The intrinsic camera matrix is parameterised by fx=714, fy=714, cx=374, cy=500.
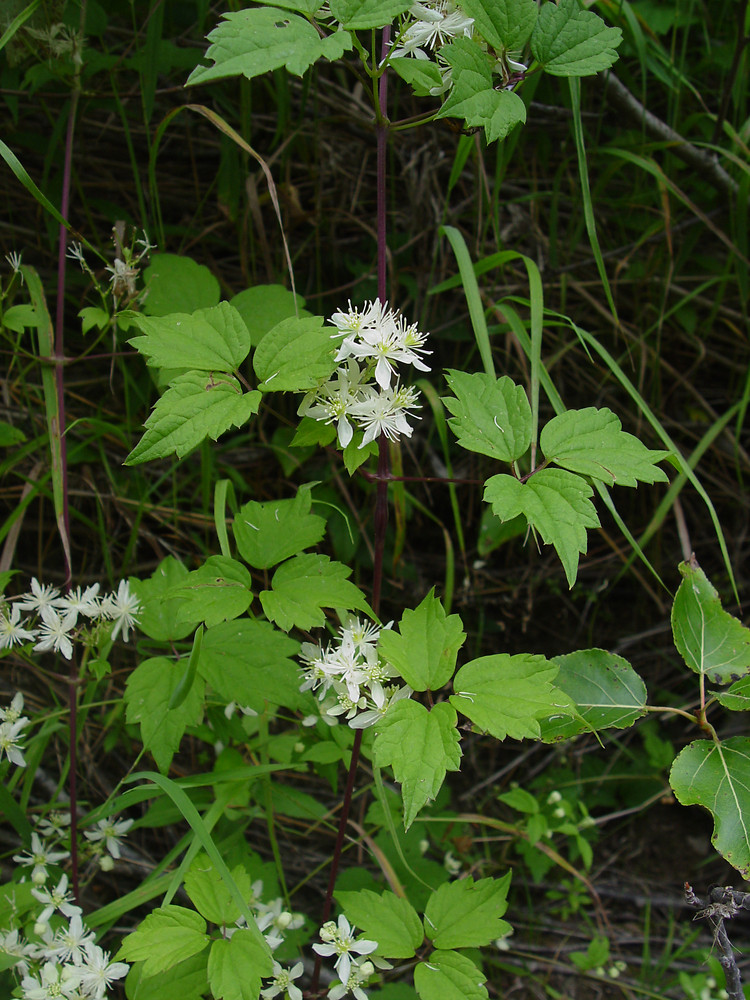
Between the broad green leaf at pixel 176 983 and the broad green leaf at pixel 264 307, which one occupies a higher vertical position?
the broad green leaf at pixel 264 307

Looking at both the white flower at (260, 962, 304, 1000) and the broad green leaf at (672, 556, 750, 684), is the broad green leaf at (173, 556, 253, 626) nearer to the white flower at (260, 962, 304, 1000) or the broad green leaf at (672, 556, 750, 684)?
the white flower at (260, 962, 304, 1000)

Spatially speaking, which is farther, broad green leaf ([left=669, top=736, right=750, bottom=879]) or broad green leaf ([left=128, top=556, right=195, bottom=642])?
broad green leaf ([left=128, top=556, right=195, bottom=642])

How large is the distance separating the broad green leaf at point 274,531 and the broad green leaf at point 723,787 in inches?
26.8

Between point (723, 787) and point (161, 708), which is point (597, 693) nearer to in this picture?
point (723, 787)

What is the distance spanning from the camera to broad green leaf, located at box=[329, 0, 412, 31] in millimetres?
955

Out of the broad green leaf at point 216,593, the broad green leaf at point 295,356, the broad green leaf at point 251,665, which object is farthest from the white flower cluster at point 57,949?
the broad green leaf at point 295,356

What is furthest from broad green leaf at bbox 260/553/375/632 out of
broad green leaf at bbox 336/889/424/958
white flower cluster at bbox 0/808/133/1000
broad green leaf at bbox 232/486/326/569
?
white flower cluster at bbox 0/808/133/1000

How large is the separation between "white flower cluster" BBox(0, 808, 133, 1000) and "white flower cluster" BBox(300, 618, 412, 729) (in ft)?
1.85

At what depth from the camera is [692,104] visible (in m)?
2.08

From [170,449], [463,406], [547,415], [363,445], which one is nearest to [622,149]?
[547,415]

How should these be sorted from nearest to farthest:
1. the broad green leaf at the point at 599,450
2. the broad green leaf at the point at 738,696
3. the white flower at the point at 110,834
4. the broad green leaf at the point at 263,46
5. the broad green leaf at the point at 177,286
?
1. the broad green leaf at the point at 263,46
2. the broad green leaf at the point at 599,450
3. the broad green leaf at the point at 738,696
4. the white flower at the point at 110,834
5. the broad green leaf at the point at 177,286

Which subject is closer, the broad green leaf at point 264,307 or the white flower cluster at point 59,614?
the white flower cluster at point 59,614

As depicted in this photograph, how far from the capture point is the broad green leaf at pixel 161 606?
134 cm

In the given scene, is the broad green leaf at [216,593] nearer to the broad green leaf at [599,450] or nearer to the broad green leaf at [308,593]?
the broad green leaf at [308,593]
